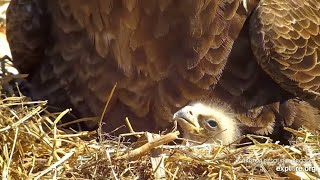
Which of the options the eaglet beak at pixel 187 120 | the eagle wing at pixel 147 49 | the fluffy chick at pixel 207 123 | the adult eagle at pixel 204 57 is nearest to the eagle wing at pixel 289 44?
the adult eagle at pixel 204 57

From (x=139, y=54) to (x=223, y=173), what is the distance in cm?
89

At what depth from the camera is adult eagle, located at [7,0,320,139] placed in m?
3.91

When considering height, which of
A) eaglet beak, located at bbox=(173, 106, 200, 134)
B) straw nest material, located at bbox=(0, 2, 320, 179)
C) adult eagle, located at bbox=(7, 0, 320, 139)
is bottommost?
straw nest material, located at bbox=(0, 2, 320, 179)

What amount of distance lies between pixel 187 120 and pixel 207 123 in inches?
5.2

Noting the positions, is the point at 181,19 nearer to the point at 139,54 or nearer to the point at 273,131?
the point at 139,54

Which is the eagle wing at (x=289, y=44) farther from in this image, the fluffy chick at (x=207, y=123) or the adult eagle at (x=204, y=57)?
the fluffy chick at (x=207, y=123)

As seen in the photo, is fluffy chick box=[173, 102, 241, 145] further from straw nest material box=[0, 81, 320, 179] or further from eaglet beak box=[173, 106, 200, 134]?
straw nest material box=[0, 81, 320, 179]

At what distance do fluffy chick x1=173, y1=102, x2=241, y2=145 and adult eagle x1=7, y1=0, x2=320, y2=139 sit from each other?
6 cm

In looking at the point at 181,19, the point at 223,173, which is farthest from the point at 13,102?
the point at 223,173

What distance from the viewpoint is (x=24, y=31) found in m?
4.65

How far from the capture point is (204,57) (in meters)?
3.95

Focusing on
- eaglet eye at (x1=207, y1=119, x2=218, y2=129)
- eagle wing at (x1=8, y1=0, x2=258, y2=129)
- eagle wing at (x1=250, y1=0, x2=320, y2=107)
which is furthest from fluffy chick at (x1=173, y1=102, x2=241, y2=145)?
eagle wing at (x1=250, y1=0, x2=320, y2=107)

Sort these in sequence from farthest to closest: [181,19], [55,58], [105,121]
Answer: [55,58] → [105,121] → [181,19]

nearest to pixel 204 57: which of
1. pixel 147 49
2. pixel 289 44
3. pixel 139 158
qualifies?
pixel 147 49
